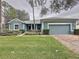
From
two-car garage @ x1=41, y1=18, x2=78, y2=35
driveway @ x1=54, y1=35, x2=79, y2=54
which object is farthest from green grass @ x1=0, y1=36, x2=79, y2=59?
two-car garage @ x1=41, y1=18, x2=78, y2=35

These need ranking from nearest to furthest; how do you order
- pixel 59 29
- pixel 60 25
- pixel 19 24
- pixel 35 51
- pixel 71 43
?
pixel 35 51, pixel 71 43, pixel 60 25, pixel 59 29, pixel 19 24

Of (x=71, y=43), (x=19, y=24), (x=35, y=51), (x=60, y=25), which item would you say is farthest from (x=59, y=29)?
(x=35, y=51)

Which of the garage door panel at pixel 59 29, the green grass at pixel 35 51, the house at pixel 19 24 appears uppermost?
the house at pixel 19 24

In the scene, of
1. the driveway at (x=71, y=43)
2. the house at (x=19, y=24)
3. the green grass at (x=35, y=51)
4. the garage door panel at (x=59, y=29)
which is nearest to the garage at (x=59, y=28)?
the garage door panel at (x=59, y=29)

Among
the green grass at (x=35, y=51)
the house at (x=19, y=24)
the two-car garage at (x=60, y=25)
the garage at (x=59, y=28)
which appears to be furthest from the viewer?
the house at (x=19, y=24)

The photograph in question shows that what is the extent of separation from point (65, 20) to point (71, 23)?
1415mm

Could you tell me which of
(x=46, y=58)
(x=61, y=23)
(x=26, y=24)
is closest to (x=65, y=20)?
(x=61, y=23)

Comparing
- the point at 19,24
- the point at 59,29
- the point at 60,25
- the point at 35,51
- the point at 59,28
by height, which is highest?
the point at 19,24

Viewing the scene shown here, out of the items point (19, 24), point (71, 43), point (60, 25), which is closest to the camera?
point (71, 43)

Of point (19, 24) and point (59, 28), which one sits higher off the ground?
point (19, 24)

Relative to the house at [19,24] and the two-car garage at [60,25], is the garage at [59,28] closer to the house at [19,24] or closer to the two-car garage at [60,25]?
the two-car garage at [60,25]

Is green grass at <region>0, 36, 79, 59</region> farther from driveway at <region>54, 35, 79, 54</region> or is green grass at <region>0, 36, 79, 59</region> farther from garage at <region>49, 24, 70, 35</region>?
garage at <region>49, 24, 70, 35</region>

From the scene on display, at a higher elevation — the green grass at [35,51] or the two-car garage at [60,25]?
the two-car garage at [60,25]

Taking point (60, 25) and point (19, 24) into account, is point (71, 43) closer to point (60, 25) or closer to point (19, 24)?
point (60, 25)
